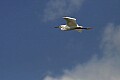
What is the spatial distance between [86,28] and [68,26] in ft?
27.2

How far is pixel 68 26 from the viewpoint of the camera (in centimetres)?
11294

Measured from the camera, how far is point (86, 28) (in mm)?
109875

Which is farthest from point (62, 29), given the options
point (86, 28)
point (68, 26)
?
point (86, 28)

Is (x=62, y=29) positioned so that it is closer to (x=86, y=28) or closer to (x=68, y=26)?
(x=68, y=26)

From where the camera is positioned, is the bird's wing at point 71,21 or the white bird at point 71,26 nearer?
the bird's wing at point 71,21

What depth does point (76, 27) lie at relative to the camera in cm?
11144

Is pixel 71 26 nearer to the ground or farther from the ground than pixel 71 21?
nearer to the ground

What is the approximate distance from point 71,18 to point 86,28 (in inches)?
304

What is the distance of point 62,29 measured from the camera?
114m

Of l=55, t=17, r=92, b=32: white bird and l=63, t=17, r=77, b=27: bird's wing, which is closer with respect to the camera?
l=63, t=17, r=77, b=27: bird's wing

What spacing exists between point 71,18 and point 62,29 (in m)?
7.33

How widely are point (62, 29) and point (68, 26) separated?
312cm

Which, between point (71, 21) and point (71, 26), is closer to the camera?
point (71, 21)
